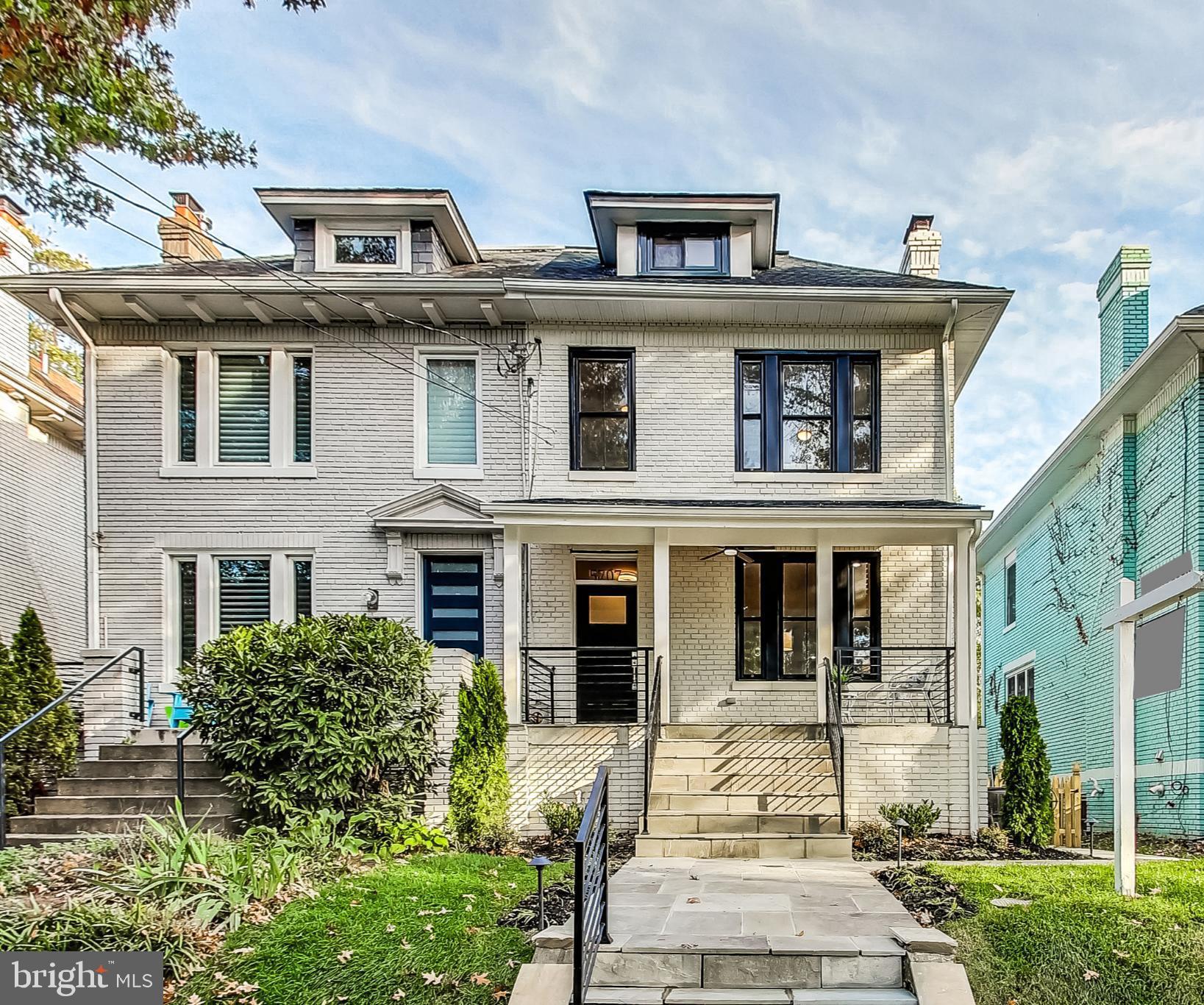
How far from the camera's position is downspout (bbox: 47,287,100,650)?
1312cm

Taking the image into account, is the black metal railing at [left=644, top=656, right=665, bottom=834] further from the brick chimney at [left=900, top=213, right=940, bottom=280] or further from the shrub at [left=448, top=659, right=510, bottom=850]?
the brick chimney at [left=900, top=213, right=940, bottom=280]

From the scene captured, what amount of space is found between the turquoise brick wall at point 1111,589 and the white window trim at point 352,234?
9846 millimetres

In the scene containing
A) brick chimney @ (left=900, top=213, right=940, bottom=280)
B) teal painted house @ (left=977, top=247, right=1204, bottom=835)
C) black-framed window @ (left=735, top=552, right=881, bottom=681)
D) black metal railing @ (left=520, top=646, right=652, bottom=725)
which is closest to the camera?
teal painted house @ (left=977, top=247, right=1204, bottom=835)

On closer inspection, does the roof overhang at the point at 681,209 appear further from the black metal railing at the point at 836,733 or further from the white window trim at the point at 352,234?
the black metal railing at the point at 836,733

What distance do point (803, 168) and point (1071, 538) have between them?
725cm

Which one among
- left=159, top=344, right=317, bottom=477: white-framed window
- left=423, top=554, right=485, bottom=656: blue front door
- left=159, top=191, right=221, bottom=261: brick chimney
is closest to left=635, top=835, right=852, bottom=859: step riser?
left=423, top=554, right=485, bottom=656: blue front door

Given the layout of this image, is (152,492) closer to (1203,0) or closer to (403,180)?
(403,180)

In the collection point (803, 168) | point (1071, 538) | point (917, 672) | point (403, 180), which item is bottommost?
point (917, 672)

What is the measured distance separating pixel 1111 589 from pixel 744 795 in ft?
22.2

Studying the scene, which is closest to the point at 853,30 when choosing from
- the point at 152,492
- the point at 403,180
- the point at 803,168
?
the point at 803,168

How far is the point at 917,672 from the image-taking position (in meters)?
13.4

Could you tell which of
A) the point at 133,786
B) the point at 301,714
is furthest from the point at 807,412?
the point at 133,786

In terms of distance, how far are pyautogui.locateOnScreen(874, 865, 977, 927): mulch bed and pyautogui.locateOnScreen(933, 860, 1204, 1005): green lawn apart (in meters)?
0.12

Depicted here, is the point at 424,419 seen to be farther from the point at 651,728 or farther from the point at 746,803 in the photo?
the point at 746,803
